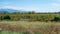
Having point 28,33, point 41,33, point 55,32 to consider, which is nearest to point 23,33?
point 28,33

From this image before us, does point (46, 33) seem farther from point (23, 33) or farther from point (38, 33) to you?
point (23, 33)

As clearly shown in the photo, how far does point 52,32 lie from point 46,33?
0.43 meters

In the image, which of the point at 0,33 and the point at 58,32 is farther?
the point at 58,32

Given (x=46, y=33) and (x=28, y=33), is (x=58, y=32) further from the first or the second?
(x=28, y=33)

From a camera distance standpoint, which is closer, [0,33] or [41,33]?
[0,33]

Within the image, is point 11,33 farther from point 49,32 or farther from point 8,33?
point 49,32

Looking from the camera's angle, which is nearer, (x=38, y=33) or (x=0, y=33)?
(x=0, y=33)

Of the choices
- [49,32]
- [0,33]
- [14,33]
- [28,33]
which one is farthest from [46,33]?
[0,33]

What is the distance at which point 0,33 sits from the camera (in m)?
12.7

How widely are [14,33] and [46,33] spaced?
2261 millimetres

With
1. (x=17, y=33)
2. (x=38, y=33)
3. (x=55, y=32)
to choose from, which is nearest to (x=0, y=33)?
(x=17, y=33)

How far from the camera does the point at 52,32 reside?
532 inches

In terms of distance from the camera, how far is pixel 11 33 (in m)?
13.0

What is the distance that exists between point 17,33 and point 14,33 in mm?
216
